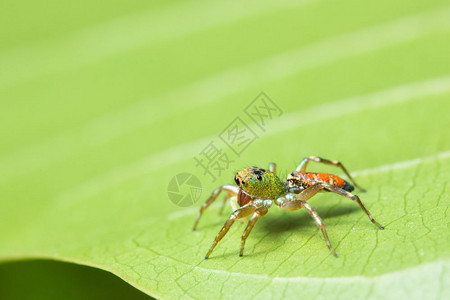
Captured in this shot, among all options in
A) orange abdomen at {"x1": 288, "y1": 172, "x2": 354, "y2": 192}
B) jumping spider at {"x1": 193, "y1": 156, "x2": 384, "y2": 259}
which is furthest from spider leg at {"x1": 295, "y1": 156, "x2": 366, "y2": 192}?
orange abdomen at {"x1": 288, "y1": 172, "x2": 354, "y2": 192}

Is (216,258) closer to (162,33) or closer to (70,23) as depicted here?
(162,33)

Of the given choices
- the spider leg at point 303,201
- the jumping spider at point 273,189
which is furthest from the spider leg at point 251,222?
the spider leg at point 303,201

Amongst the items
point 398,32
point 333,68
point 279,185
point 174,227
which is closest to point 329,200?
point 279,185

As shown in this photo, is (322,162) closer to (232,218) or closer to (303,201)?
(303,201)

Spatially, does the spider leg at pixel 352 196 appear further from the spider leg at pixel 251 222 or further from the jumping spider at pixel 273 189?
the spider leg at pixel 251 222

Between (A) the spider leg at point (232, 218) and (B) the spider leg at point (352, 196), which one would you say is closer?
(B) the spider leg at point (352, 196)

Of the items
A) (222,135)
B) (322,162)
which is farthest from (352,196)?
(222,135)
